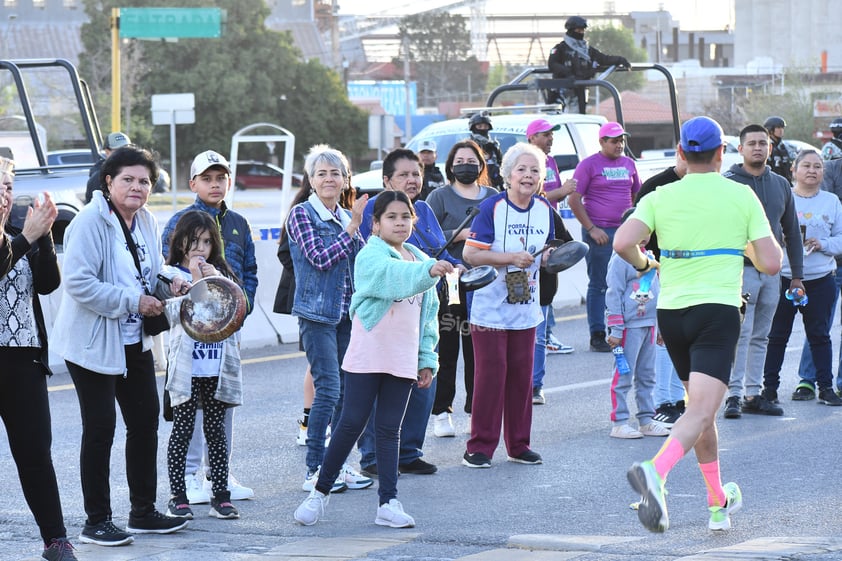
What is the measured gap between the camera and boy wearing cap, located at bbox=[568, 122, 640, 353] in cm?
1266

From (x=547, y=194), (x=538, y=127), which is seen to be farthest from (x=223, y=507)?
(x=538, y=127)

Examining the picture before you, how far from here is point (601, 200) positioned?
12.8 m

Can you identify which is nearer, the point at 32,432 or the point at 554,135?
the point at 32,432

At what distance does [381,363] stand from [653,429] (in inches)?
114

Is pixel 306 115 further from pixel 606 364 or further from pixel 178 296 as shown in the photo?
pixel 178 296

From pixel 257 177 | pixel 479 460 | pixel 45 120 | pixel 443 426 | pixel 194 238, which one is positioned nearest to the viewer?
pixel 194 238

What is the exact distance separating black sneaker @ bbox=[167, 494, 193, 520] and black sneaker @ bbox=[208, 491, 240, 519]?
0.17 m

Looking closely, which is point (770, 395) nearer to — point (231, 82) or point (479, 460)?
point (479, 460)

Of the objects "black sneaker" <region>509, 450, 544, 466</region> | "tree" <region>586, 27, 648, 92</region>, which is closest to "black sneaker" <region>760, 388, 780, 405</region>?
"black sneaker" <region>509, 450, 544, 466</region>

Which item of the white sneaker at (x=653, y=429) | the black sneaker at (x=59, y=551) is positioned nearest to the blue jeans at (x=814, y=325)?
the white sneaker at (x=653, y=429)

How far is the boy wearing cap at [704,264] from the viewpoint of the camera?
20.1 ft

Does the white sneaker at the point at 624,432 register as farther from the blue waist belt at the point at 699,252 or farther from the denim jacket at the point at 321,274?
the blue waist belt at the point at 699,252

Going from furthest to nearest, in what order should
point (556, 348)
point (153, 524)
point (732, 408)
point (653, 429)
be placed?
point (556, 348), point (732, 408), point (653, 429), point (153, 524)

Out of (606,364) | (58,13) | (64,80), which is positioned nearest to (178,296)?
(606,364)
